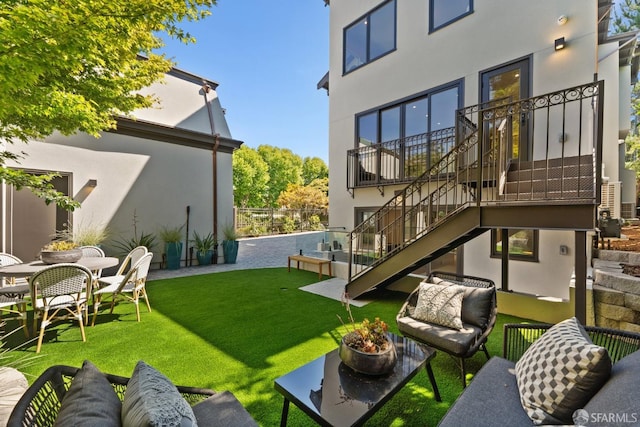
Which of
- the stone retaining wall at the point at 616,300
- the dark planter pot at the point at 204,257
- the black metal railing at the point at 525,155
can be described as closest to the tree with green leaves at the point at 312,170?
the dark planter pot at the point at 204,257

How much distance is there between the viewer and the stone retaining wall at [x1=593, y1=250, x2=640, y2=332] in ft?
10.1

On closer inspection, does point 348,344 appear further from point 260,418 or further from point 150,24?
point 150,24

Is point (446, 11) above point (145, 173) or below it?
above

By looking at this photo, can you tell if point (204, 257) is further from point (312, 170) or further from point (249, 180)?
point (312, 170)

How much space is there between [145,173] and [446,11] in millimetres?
9068

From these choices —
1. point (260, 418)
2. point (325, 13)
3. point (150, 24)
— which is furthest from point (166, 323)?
point (325, 13)

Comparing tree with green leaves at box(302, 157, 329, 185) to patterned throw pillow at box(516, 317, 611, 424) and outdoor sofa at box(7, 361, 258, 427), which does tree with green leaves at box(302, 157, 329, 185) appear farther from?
outdoor sofa at box(7, 361, 258, 427)

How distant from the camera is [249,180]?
21516mm

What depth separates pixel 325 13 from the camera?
9445 mm

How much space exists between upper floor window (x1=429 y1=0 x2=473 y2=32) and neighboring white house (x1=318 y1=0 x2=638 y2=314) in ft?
0.08

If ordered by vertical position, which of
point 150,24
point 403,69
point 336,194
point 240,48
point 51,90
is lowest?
point 336,194

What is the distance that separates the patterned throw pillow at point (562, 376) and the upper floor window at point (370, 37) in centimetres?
767

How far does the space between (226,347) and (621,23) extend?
20.3 m

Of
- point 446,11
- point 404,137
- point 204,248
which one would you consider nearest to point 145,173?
point 204,248
